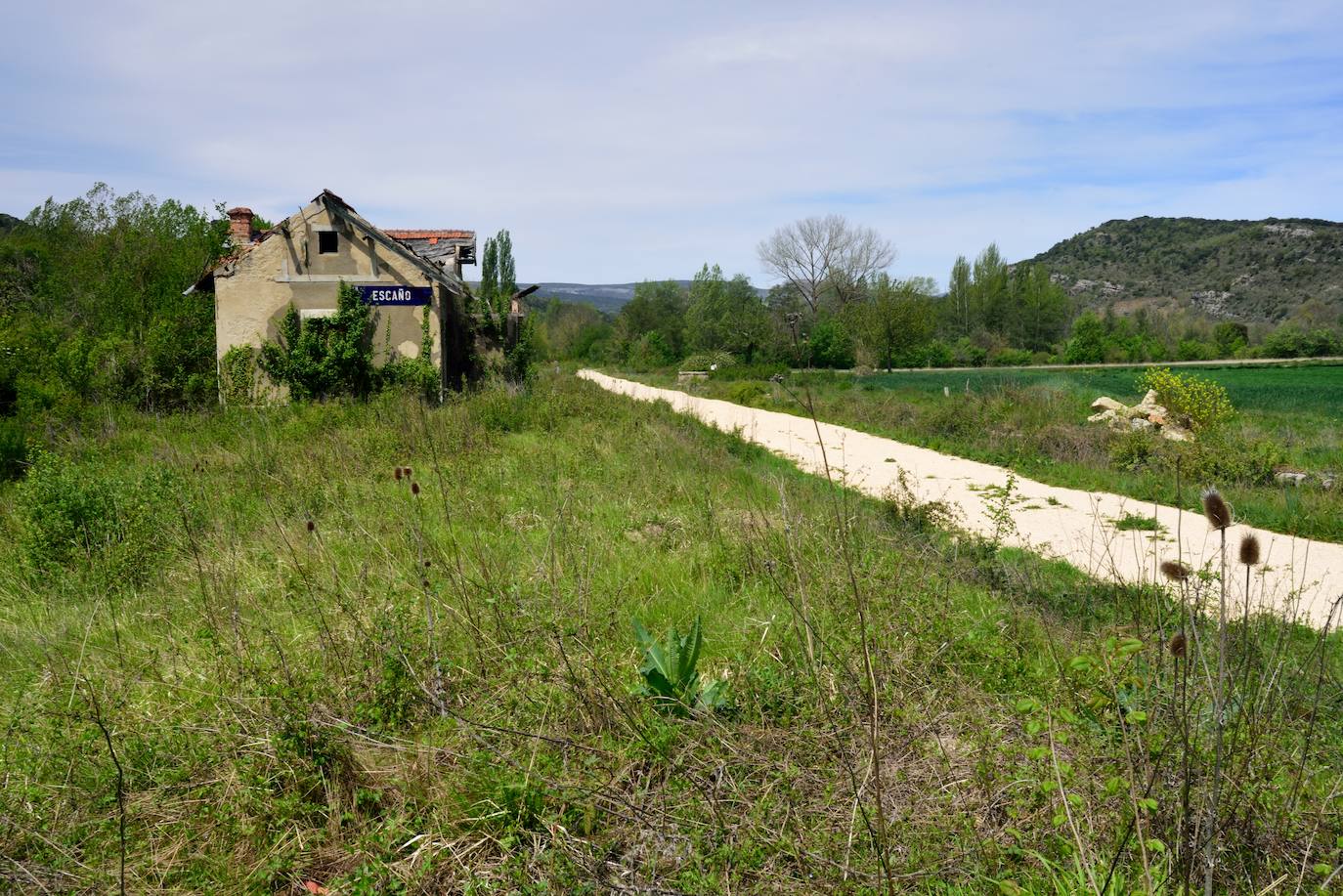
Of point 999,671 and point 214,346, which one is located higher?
point 214,346

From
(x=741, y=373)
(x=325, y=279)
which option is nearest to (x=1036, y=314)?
(x=741, y=373)

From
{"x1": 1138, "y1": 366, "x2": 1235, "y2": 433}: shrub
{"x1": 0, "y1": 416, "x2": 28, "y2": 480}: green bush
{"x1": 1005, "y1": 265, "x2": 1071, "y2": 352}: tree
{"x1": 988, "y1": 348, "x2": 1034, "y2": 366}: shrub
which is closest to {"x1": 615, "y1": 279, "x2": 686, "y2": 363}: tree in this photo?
{"x1": 988, "y1": 348, "x2": 1034, "y2": 366}: shrub

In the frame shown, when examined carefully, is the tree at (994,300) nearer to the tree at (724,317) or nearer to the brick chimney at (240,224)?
the tree at (724,317)

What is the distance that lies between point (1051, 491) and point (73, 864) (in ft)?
37.5

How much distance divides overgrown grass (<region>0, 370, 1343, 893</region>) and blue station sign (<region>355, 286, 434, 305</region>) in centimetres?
1371

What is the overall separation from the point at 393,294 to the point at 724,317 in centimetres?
3819

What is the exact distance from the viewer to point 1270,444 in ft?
42.5

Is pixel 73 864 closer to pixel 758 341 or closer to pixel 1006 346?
pixel 758 341

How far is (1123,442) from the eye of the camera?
1359cm

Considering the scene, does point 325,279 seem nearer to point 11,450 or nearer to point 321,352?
point 321,352

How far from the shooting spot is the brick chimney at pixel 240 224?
22984mm

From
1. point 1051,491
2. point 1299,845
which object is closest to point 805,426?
point 1051,491

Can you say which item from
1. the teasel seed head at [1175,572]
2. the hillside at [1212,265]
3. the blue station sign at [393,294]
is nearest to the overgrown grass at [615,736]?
the teasel seed head at [1175,572]

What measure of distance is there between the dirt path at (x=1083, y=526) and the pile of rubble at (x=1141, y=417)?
13.4 ft
